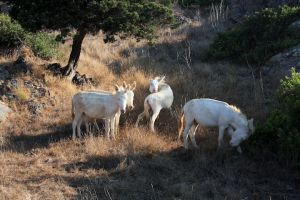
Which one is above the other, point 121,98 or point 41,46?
point 41,46

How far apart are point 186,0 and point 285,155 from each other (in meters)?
16.6

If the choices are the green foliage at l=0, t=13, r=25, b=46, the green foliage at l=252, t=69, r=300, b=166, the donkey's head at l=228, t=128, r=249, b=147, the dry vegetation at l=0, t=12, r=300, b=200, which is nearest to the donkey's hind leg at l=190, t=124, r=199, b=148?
the dry vegetation at l=0, t=12, r=300, b=200

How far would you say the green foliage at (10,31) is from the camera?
14.3 meters

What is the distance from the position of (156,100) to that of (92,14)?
2.82 m

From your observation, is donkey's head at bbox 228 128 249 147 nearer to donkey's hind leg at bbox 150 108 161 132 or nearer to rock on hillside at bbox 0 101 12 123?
donkey's hind leg at bbox 150 108 161 132

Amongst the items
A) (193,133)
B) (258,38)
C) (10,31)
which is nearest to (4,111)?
(10,31)

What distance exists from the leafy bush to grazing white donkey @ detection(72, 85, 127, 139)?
4831 millimetres

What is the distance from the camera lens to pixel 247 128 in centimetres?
909

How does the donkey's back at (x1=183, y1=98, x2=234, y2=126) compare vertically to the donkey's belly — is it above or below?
above

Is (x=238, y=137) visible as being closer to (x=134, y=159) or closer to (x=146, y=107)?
(x=134, y=159)

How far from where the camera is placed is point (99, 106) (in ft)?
32.4

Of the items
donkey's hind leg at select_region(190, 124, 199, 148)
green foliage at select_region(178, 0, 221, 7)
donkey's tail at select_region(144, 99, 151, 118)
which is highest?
green foliage at select_region(178, 0, 221, 7)

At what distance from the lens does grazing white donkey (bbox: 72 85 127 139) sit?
984 cm

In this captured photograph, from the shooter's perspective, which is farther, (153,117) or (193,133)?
(153,117)
